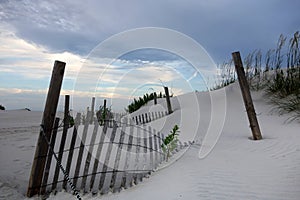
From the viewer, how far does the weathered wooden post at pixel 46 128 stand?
424cm

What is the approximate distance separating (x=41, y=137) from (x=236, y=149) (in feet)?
13.0

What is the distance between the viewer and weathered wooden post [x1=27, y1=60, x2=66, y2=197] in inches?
167

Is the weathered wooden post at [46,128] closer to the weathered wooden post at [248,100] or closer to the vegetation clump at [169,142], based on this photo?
the vegetation clump at [169,142]

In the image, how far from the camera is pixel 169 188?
372cm

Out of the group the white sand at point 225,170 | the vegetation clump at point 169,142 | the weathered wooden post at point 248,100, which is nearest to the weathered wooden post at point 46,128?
the white sand at point 225,170

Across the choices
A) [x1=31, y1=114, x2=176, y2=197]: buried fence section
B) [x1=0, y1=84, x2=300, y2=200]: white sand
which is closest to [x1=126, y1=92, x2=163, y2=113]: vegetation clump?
[x1=0, y1=84, x2=300, y2=200]: white sand

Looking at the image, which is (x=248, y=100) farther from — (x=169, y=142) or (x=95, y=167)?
(x=95, y=167)

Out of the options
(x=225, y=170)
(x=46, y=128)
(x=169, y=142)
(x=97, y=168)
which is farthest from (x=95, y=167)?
(x=225, y=170)

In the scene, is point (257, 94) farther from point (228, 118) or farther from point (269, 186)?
point (269, 186)

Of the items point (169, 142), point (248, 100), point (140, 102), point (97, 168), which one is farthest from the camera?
point (140, 102)

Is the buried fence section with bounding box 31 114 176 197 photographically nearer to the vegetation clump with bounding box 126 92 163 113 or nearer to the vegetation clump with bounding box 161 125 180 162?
the vegetation clump with bounding box 161 125 180 162

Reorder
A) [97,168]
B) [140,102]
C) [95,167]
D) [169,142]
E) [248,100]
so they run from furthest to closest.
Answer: [140,102]
[248,100]
[169,142]
[97,168]
[95,167]

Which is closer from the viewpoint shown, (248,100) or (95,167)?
(95,167)

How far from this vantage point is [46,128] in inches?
168
